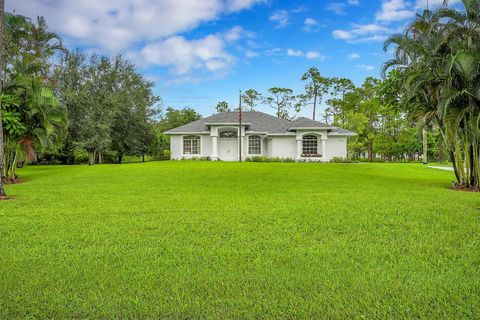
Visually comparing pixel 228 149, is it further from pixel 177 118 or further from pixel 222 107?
pixel 222 107

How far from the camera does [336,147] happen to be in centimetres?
3142

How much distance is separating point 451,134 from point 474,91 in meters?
2.00

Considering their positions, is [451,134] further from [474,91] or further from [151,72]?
[151,72]

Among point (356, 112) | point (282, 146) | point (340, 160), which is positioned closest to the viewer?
point (340, 160)

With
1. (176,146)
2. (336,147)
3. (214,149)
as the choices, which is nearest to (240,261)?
(214,149)

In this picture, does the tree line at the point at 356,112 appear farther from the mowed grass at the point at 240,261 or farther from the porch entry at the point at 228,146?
the mowed grass at the point at 240,261

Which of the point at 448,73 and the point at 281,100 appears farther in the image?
the point at 281,100

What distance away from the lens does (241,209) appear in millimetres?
7875

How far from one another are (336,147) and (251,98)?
79.4 feet

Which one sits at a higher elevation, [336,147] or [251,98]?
[251,98]

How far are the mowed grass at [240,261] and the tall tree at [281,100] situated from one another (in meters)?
44.5

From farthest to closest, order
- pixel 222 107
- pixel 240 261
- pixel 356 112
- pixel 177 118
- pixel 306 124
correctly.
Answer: pixel 222 107 → pixel 177 118 → pixel 356 112 → pixel 306 124 → pixel 240 261

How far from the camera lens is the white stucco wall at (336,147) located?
103 ft

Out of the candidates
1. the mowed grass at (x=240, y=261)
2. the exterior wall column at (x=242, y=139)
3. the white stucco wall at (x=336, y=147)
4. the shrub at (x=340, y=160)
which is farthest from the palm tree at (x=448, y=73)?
the exterior wall column at (x=242, y=139)
